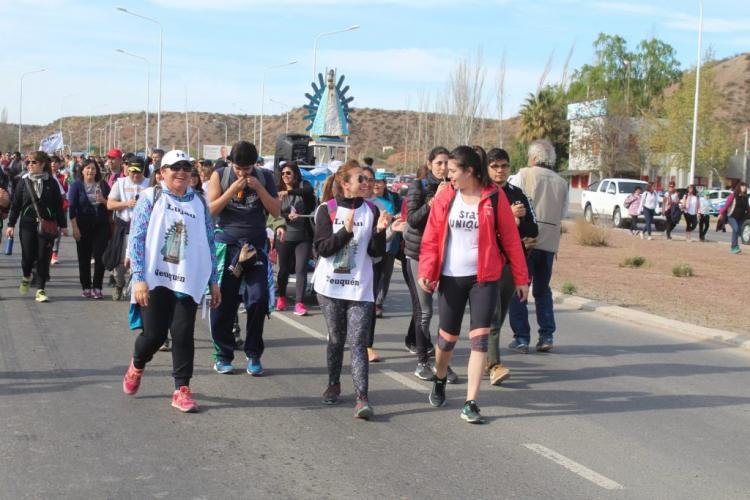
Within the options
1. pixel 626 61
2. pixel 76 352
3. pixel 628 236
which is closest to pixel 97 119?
pixel 626 61

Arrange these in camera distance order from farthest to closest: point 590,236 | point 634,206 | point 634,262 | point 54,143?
point 54,143
point 634,206
point 590,236
point 634,262

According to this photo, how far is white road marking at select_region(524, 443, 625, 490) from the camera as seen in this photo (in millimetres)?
5520

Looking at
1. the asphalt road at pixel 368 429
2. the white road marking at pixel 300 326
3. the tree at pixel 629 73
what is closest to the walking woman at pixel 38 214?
the asphalt road at pixel 368 429

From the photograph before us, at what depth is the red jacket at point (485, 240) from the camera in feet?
22.1

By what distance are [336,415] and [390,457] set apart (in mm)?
1105

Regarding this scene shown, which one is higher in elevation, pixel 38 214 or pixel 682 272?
pixel 38 214

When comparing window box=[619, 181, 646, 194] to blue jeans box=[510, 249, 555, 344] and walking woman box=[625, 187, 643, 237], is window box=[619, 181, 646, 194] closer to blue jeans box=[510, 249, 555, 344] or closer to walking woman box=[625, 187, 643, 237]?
walking woman box=[625, 187, 643, 237]

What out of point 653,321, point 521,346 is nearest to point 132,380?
point 521,346

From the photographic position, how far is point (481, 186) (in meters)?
6.84

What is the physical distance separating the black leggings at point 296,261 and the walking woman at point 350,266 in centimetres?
468

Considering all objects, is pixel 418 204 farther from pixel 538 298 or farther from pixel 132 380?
pixel 132 380

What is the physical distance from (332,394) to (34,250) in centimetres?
681

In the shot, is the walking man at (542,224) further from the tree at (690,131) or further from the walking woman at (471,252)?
the tree at (690,131)

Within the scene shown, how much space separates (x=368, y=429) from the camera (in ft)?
21.6
